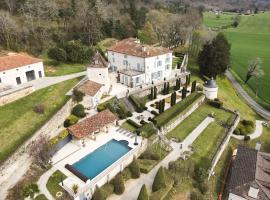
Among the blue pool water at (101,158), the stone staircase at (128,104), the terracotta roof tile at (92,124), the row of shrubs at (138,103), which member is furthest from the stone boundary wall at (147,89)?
the blue pool water at (101,158)

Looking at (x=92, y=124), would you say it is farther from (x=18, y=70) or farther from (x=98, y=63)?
(x=18, y=70)

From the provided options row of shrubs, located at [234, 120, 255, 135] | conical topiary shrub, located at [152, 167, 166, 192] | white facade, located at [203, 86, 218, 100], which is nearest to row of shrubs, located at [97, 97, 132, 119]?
conical topiary shrub, located at [152, 167, 166, 192]

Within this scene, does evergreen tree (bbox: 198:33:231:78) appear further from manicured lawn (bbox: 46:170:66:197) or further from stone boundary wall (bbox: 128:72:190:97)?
manicured lawn (bbox: 46:170:66:197)

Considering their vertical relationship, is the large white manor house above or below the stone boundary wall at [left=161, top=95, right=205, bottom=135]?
above

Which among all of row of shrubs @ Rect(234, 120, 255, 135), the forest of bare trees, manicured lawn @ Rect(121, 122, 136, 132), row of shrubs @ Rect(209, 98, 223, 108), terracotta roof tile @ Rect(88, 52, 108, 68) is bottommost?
row of shrubs @ Rect(234, 120, 255, 135)

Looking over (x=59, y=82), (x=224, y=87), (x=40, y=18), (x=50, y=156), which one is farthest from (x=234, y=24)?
(x=50, y=156)

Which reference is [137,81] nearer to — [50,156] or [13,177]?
[50,156]
